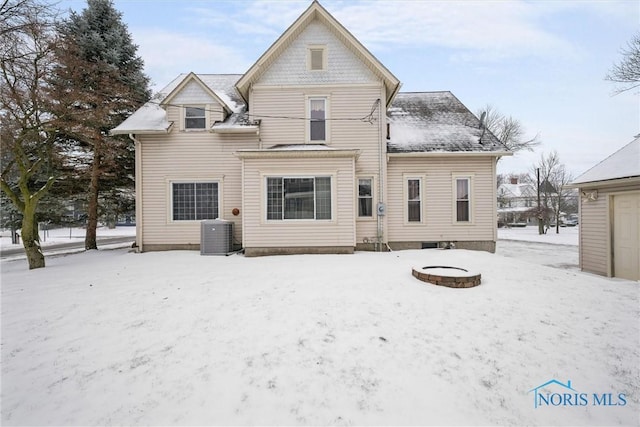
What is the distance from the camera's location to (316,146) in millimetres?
10664

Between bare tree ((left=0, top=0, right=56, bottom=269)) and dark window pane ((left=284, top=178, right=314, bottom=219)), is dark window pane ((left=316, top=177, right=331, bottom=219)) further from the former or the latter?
bare tree ((left=0, top=0, right=56, bottom=269))

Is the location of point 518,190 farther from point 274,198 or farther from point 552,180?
point 274,198

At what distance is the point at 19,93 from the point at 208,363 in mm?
10623

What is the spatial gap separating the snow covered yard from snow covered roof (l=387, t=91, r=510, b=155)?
6.61 metres

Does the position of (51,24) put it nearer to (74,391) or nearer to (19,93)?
(19,93)

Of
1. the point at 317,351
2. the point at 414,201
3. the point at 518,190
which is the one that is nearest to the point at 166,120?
the point at 414,201

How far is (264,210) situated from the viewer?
9.62 meters

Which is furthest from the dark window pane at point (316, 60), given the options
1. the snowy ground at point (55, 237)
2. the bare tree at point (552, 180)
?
the bare tree at point (552, 180)

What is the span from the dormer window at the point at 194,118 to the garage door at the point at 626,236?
48.0 feet

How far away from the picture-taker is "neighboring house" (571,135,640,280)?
8203 millimetres

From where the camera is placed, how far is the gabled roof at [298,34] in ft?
35.1

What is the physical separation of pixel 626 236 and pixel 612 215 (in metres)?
0.75

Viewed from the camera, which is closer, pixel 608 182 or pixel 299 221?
pixel 608 182

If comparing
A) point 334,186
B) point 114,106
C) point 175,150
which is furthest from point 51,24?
point 334,186
